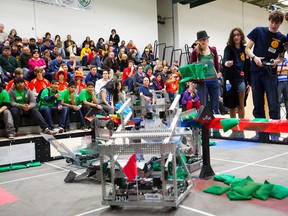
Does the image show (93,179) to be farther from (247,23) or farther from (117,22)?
(247,23)

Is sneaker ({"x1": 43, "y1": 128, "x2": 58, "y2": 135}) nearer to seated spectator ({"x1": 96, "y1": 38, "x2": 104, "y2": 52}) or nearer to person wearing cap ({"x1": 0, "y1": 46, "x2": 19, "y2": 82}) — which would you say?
person wearing cap ({"x1": 0, "y1": 46, "x2": 19, "y2": 82})

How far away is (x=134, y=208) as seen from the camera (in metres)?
2.09

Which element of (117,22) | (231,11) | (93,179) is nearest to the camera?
(93,179)

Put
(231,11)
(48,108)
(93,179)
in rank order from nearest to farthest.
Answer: (93,179) < (48,108) < (231,11)

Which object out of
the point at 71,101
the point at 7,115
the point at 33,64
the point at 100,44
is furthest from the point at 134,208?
the point at 100,44

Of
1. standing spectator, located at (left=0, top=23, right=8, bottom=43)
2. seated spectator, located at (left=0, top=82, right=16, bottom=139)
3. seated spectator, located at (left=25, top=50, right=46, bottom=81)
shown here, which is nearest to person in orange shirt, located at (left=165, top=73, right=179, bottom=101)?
seated spectator, located at (left=25, top=50, right=46, bottom=81)

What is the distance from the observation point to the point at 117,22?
482 inches

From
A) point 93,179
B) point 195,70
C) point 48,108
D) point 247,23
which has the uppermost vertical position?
point 247,23

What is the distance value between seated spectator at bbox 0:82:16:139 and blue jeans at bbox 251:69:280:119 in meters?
3.23

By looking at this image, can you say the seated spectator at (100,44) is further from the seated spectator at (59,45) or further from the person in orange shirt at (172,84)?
the person in orange shirt at (172,84)

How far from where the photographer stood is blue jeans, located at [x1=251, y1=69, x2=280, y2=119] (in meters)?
3.60

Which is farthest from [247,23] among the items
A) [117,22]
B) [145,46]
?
[117,22]

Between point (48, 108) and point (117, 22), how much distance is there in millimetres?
8103

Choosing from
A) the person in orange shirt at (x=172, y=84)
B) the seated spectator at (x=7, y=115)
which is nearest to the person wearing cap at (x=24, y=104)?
the seated spectator at (x=7, y=115)
